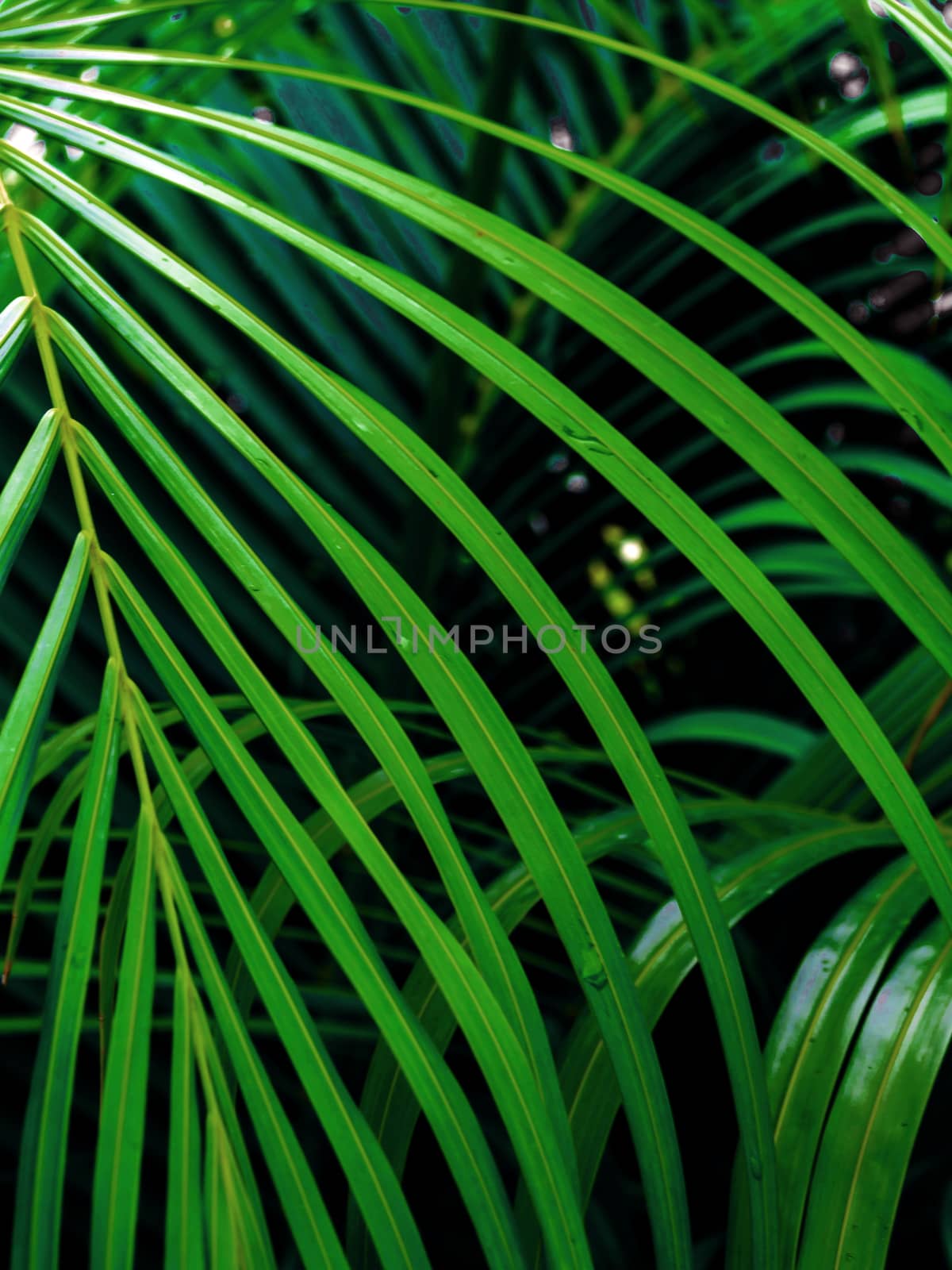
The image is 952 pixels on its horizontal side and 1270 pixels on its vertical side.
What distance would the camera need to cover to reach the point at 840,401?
0.67m

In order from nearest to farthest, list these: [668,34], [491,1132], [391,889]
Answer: [391,889] < [491,1132] < [668,34]

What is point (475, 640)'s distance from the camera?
75cm

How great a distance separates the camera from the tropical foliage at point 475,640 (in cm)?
24

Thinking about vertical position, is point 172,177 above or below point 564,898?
above

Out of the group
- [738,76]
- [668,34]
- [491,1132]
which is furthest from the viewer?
[668,34]

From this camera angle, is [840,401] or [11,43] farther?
[840,401]

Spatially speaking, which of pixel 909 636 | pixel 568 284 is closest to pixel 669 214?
pixel 568 284

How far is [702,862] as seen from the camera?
10.5 inches

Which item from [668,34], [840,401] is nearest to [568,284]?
[840,401]

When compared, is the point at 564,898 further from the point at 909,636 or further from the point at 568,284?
the point at 909,636

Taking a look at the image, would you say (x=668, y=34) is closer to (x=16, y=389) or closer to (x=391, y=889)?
(x=16, y=389)

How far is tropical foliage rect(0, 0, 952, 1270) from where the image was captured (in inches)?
9.5

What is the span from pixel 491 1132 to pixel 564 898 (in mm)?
411

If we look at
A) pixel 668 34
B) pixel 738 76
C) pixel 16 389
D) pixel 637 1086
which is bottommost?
pixel 637 1086
